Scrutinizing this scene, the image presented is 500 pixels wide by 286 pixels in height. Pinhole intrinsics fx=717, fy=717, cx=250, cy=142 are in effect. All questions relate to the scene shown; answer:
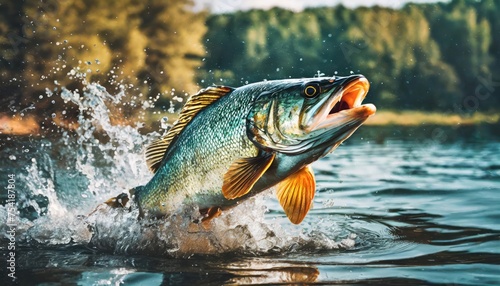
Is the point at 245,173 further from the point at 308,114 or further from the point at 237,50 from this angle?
the point at 237,50

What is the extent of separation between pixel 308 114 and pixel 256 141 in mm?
372

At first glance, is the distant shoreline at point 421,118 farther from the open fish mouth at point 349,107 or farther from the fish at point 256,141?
the open fish mouth at point 349,107

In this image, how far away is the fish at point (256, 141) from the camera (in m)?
4.14

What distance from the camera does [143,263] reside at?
4.87 meters

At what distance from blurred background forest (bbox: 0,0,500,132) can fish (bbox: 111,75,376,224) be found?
821 inches

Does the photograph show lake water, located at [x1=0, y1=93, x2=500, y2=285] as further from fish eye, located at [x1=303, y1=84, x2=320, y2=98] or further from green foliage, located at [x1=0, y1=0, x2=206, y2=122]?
green foliage, located at [x1=0, y1=0, x2=206, y2=122]

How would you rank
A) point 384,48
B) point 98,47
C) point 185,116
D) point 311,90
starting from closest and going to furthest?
point 311,90 < point 185,116 < point 98,47 < point 384,48

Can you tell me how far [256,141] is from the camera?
4.32 metres

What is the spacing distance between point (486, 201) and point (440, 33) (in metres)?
56.5

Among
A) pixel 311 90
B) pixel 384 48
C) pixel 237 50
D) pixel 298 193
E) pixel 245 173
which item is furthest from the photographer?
pixel 384 48

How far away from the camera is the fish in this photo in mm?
4137

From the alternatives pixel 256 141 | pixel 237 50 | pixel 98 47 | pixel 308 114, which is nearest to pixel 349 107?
pixel 308 114

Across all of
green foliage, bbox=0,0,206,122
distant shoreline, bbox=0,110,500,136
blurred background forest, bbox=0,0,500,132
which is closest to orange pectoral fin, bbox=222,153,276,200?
blurred background forest, bbox=0,0,500,132

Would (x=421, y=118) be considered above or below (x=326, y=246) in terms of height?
above
